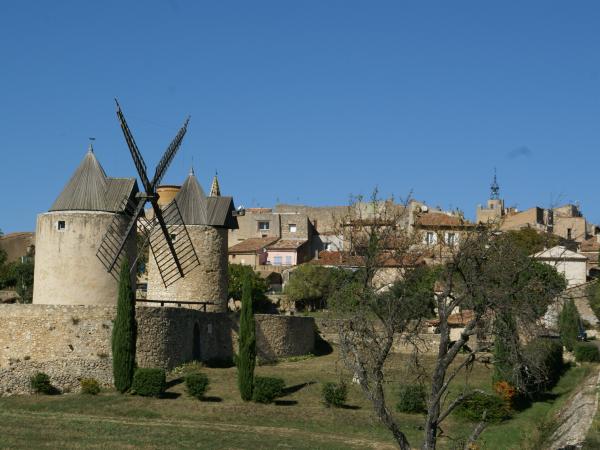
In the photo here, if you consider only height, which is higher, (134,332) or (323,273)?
(323,273)

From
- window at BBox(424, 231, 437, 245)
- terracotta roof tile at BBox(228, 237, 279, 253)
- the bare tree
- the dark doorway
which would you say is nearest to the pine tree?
window at BBox(424, 231, 437, 245)

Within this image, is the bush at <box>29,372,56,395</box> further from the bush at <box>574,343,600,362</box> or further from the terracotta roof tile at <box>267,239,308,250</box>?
the terracotta roof tile at <box>267,239,308,250</box>

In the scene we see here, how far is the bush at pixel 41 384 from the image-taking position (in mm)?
32625

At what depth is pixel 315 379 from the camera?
3606 centimetres

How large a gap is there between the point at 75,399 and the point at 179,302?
9128 millimetres

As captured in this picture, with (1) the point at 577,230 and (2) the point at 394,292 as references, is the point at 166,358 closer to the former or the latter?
(2) the point at 394,292

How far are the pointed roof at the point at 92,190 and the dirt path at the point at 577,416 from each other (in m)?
17.1

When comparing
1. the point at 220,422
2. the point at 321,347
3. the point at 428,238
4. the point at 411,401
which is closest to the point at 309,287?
the point at 321,347

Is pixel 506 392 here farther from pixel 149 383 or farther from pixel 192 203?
pixel 192 203

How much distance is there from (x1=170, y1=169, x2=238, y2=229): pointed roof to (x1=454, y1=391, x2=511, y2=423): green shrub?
14.9 meters

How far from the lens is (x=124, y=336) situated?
3309cm

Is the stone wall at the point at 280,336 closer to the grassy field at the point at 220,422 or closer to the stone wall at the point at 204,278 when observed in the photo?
the stone wall at the point at 204,278

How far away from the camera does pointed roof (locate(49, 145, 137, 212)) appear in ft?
120

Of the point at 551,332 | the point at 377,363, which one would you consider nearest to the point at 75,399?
the point at 377,363
